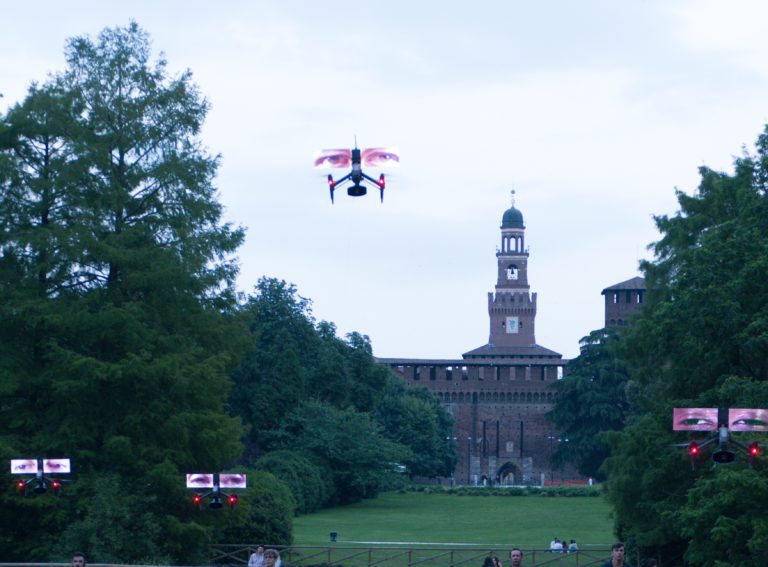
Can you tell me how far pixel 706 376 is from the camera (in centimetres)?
3269

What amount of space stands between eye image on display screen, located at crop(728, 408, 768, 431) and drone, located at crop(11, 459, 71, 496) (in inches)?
500

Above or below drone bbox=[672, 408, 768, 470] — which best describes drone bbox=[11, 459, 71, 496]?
below

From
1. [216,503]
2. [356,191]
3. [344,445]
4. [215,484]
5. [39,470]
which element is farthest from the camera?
[344,445]

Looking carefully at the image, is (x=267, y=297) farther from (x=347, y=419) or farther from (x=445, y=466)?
(x=445, y=466)

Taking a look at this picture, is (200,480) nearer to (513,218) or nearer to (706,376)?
(706,376)

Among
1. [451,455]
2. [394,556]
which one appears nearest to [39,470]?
[394,556]

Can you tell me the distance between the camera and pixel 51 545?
31.0 meters

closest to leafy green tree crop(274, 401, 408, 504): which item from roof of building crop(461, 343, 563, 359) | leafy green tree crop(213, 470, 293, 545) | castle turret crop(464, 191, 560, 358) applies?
leafy green tree crop(213, 470, 293, 545)

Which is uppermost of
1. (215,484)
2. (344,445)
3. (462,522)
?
(344,445)

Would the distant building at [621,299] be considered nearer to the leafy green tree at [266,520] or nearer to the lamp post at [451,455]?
the lamp post at [451,455]

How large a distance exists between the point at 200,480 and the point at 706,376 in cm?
1140

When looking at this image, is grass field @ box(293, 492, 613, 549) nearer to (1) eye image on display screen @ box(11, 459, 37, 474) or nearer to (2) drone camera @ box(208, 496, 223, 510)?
(2) drone camera @ box(208, 496, 223, 510)

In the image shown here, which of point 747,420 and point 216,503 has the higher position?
point 747,420

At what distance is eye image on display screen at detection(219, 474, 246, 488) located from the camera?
1168 inches
